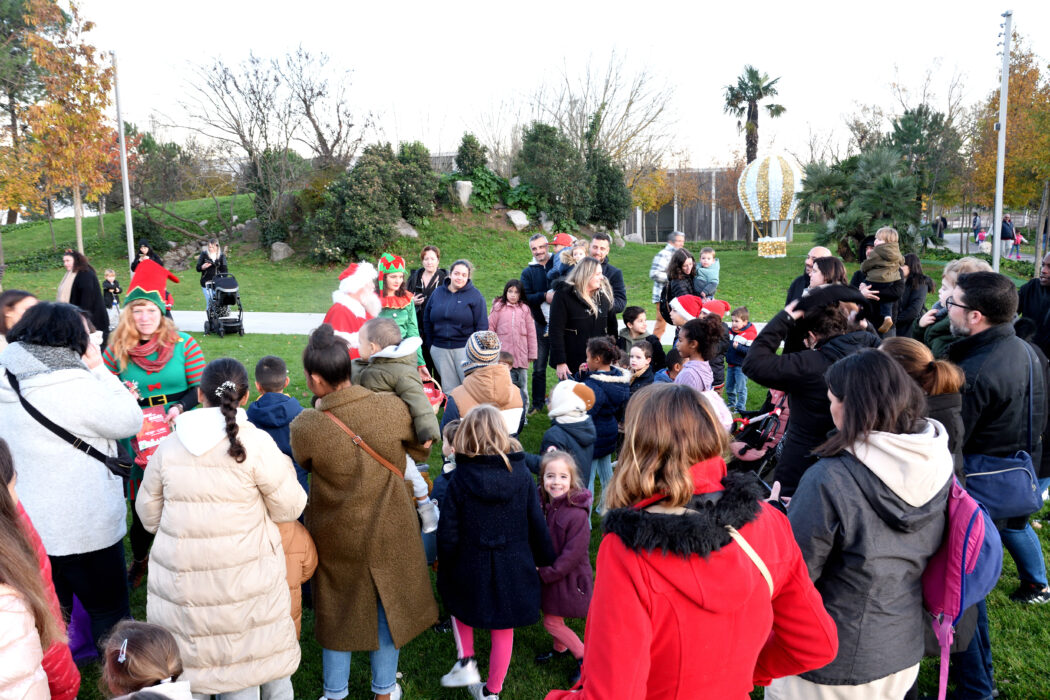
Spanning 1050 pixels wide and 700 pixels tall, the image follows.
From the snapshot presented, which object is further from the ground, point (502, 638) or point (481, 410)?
point (481, 410)

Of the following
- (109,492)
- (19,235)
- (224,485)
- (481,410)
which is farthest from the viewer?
(19,235)

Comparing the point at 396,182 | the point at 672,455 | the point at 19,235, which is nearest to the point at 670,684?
the point at 672,455

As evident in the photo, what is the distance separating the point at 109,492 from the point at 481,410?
1863mm

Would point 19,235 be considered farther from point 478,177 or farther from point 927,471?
point 927,471

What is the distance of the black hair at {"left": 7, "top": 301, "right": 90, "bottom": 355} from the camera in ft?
9.84

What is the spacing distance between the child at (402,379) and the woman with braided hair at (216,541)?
0.80m

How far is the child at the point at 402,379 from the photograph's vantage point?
342cm

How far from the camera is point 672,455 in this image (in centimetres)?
165

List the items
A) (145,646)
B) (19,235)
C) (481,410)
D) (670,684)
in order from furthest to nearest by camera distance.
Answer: (19,235)
(481,410)
(145,646)
(670,684)

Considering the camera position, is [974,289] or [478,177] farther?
[478,177]

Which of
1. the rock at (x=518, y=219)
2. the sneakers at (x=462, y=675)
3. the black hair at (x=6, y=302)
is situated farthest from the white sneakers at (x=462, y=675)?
the rock at (x=518, y=219)

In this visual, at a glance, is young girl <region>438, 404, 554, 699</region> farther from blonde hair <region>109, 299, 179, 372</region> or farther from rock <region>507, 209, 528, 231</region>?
rock <region>507, 209, 528, 231</region>

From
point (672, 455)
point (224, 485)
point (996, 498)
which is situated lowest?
point (996, 498)

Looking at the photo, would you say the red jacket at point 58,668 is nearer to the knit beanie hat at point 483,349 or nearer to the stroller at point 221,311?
the knit beanie hat at point 483,349
